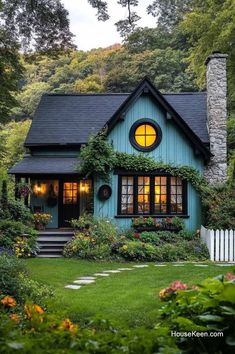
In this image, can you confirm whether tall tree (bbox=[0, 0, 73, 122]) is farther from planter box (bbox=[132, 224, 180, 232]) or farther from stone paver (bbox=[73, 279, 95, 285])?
planter box (bbox=[132, 224, 180, 232])

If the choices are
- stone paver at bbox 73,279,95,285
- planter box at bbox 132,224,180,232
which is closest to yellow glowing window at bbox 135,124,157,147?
planter box at bbox 132,224,180,232

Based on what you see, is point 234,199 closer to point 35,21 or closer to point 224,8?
point 35,21

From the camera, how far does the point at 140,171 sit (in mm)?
17656

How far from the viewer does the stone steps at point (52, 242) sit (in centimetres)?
1545

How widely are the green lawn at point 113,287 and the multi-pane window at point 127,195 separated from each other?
4059mm

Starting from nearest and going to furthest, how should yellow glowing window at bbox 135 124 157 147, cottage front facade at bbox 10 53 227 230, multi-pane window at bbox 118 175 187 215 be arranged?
cottage front facade at bbox 10 53 227 230
multi-pane window at bbox 118 175 187 215
yellow glowing window at bbox 135 124 157 147

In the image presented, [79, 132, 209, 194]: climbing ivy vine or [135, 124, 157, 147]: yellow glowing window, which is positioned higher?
[135, 124, 157, 147]: yellow glowing window

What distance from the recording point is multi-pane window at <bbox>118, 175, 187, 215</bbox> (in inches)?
692

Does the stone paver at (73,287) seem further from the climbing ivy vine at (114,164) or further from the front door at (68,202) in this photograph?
the front door at (68,202)

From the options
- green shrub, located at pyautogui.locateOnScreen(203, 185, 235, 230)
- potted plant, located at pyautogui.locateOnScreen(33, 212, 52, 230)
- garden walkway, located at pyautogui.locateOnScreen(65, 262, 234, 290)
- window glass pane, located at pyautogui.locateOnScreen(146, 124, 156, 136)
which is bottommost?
garden walkway, located at pyautogui.locateOnScreen(65, 262, 234, 290)

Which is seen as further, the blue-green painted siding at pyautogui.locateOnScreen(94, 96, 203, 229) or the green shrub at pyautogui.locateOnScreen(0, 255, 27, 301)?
the blue-green painted siding at pyautogui.locateOnScreen(94, 96, 203, 229)

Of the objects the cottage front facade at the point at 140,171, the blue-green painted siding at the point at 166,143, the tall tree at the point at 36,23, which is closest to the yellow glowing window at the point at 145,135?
the cottage front facade at the point at 140,171

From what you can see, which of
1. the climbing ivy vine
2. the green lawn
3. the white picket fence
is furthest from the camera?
the climbing ivy vine

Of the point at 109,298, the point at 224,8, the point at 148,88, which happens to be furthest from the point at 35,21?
the point at 224,8
